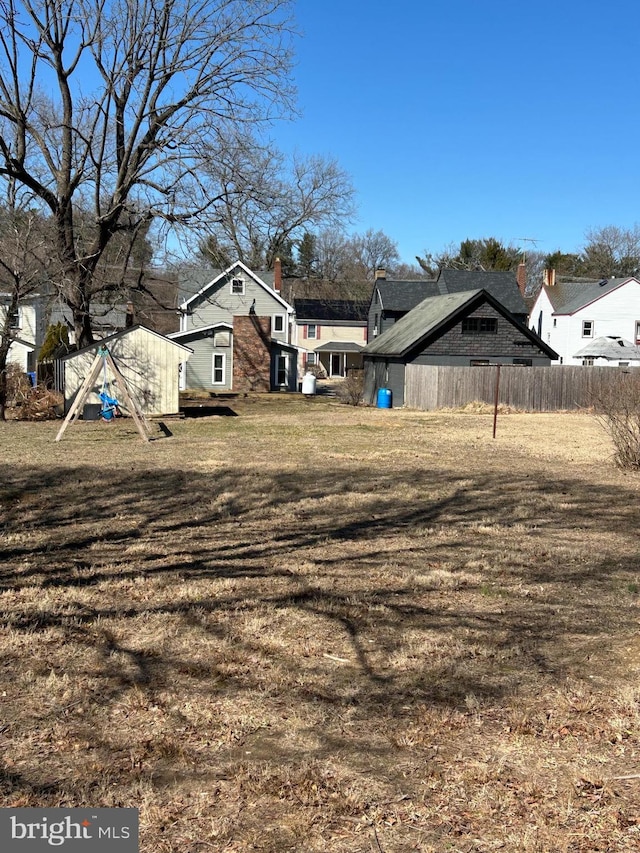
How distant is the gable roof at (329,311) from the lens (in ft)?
211

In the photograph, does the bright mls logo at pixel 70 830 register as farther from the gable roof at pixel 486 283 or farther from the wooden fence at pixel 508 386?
the gable roof at pixel 486 283

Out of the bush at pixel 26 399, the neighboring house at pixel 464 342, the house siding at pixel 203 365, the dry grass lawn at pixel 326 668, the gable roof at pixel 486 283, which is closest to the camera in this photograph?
the dry grass lawn at pixel 326 668

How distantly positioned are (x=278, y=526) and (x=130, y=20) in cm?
2324

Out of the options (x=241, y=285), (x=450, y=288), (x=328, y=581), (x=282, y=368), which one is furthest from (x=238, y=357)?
(x=328, y=581)

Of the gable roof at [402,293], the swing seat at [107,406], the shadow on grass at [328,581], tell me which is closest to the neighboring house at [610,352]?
the gable roof at [402,293]

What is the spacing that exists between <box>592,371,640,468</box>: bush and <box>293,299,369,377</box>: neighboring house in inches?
1844

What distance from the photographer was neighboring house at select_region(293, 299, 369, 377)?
63594 mm

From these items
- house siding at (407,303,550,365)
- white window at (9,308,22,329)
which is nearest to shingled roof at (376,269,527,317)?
house siding at (407,303,550,365)

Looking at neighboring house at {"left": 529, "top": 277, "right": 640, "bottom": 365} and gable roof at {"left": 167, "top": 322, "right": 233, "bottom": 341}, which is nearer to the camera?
gable roof at {"left": 167, "top": 322, "right": 233, "bottom": 341}

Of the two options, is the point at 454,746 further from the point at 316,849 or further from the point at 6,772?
the point at 6,772

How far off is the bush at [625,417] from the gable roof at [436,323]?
2051cm

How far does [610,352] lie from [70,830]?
49.1m

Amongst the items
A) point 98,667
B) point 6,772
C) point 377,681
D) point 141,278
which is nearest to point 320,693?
point 377,681

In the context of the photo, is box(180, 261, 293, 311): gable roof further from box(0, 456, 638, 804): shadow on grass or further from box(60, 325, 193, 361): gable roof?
box(0, 456, 638, 804): shadow on grass
